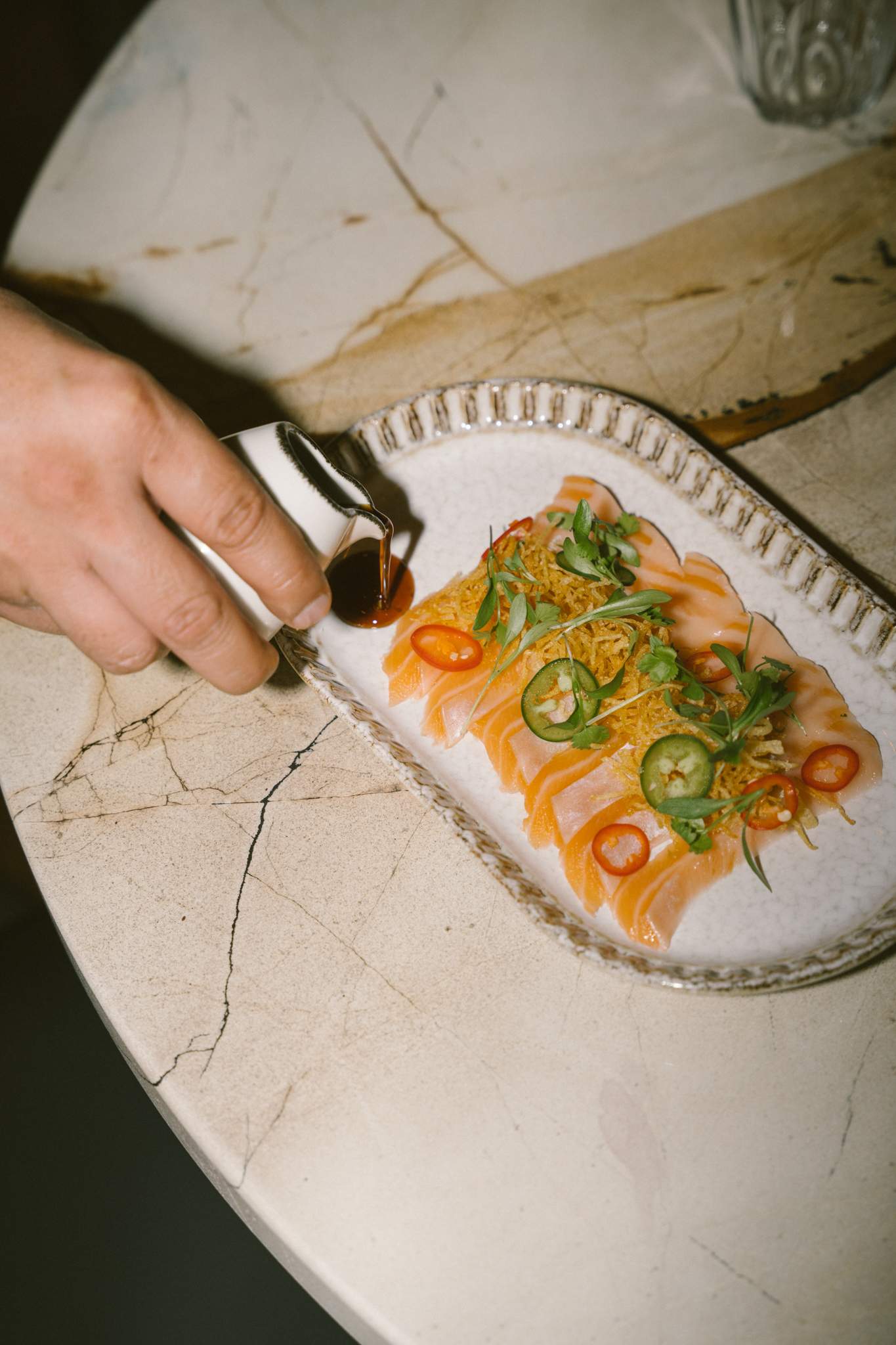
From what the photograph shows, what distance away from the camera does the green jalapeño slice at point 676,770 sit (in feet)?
6.21

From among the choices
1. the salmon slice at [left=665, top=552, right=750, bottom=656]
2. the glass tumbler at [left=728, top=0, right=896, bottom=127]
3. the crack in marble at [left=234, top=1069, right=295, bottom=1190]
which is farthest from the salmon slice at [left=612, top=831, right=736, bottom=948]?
the glass tumbler at [left=728, top=0, right=896, bottom=127]

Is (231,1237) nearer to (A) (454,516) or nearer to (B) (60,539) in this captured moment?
A: (B) (60,539)

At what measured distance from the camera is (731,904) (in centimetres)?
192

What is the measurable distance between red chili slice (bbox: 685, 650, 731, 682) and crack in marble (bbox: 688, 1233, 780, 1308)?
45.6 inches

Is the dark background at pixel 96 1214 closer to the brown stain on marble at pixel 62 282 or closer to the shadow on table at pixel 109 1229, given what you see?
the shadow on table at pixel 109 1229

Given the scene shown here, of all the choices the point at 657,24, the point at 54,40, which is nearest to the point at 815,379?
the point at 657,24

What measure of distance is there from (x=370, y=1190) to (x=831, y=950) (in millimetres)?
1006

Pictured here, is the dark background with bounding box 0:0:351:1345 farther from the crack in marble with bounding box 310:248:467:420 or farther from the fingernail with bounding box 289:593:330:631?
the crack in marble with bounding box 310:248:467:420

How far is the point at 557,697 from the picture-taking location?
6.88 feet

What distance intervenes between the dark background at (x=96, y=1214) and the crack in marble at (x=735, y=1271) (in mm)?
1068

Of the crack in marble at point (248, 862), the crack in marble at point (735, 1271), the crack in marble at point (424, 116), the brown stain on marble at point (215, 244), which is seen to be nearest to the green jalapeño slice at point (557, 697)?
the crack in marble at point (248, 862)

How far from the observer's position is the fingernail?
184 centimetres

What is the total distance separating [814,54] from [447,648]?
2.81m

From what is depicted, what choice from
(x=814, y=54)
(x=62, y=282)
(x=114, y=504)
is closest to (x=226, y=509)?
(x=114, y=504)
